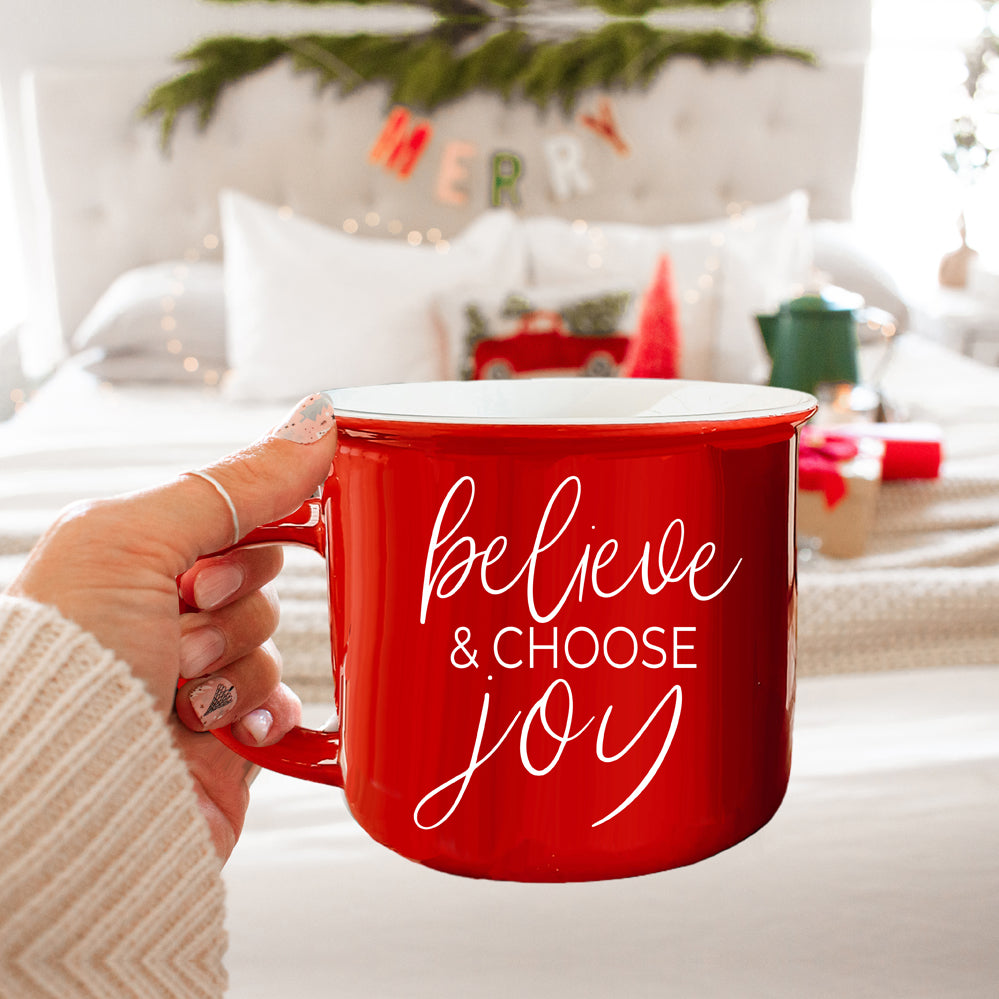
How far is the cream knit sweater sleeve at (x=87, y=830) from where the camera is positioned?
34 centimetres

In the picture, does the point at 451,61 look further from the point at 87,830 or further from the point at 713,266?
the point at 87,830

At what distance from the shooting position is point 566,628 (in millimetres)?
311

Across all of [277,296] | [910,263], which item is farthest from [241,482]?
[910,263]

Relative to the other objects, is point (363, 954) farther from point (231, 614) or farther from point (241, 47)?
point (241, 47)

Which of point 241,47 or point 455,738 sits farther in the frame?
point 241,47

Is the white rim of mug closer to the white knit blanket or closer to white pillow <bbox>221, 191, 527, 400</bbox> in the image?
the white knit blanket

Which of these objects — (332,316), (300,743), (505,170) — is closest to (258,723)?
(300,743)

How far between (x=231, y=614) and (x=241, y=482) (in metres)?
0.14

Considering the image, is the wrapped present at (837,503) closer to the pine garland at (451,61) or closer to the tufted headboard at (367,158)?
the tufted headboard at (367,158)

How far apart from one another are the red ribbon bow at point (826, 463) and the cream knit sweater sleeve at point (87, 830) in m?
0.84

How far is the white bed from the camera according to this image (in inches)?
17.9

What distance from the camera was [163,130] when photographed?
2643 mm

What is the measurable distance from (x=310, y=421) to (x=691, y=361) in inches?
70.2

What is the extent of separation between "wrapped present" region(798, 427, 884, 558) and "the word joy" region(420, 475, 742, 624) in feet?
2.51
